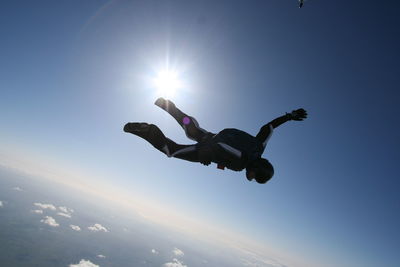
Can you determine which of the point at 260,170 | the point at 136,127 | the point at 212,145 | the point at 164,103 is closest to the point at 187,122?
the point at 164,103

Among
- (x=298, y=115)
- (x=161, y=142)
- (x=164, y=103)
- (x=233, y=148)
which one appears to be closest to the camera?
(x=233, y=148)

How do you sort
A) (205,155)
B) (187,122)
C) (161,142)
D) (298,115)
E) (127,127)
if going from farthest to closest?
(298,115), (187,122), (161,142), (205,155), (127,127)

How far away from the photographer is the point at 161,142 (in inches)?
144

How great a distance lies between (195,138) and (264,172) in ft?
4.83

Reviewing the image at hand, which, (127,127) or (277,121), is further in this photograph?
(277,121)

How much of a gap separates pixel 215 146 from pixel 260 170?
774 mm

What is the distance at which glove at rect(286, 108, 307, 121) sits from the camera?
4.31 metres

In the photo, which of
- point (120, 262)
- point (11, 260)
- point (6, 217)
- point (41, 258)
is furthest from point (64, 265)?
point (6, 217)

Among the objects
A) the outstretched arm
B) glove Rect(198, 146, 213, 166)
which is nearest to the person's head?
glove Rect(198, 146, 213, 166)

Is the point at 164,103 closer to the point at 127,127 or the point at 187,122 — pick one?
the point at 187,122

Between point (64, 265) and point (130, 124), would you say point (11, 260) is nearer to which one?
point (64, 265)

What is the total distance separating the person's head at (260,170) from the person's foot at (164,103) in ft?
5.92

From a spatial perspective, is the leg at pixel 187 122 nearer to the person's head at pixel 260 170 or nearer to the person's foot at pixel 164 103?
the person's foot at pixel 164 103

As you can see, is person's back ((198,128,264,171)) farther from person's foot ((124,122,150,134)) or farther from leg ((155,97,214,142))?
person's foot ((124,122,150,134))
